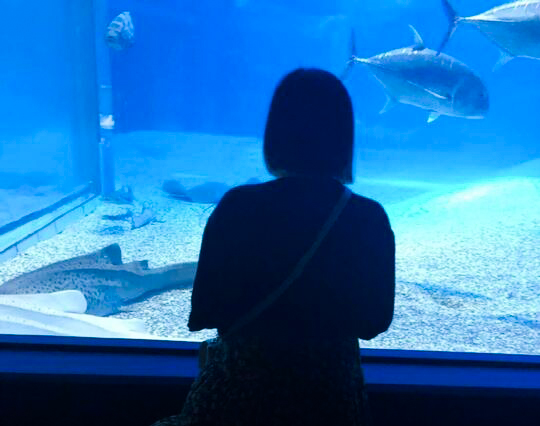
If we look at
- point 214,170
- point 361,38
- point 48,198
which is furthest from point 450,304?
point 361,38

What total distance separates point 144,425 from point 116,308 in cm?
196

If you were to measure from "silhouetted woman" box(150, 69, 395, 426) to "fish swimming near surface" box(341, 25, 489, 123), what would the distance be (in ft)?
9.02

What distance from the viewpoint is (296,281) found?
3.41ft

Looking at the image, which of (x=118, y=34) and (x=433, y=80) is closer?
(x=433, y=80)

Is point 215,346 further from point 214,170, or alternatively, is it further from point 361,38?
point 361,38

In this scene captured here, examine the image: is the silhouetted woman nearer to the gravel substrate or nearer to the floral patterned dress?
the floral patterned dress

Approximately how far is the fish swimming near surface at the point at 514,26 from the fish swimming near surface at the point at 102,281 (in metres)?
3.01

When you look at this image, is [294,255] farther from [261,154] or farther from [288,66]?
[288,66]

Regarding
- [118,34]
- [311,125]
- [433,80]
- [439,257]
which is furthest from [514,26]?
[118,34]

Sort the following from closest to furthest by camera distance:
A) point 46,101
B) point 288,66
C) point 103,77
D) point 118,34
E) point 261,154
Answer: point 261,154, point 118,34, point 103,77, point 46,101, point 288,66

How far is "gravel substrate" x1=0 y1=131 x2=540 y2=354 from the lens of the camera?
2955mm

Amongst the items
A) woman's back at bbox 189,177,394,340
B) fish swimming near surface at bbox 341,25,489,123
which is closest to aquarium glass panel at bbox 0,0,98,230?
fish swimming near surface at bbox 341,25,489,123

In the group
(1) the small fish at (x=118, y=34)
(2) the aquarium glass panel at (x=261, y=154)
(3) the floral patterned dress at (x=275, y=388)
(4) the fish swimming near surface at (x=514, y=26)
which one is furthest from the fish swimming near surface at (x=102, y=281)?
(1) the small fish at (x=118, y=34)

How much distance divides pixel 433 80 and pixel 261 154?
5.61 feet
